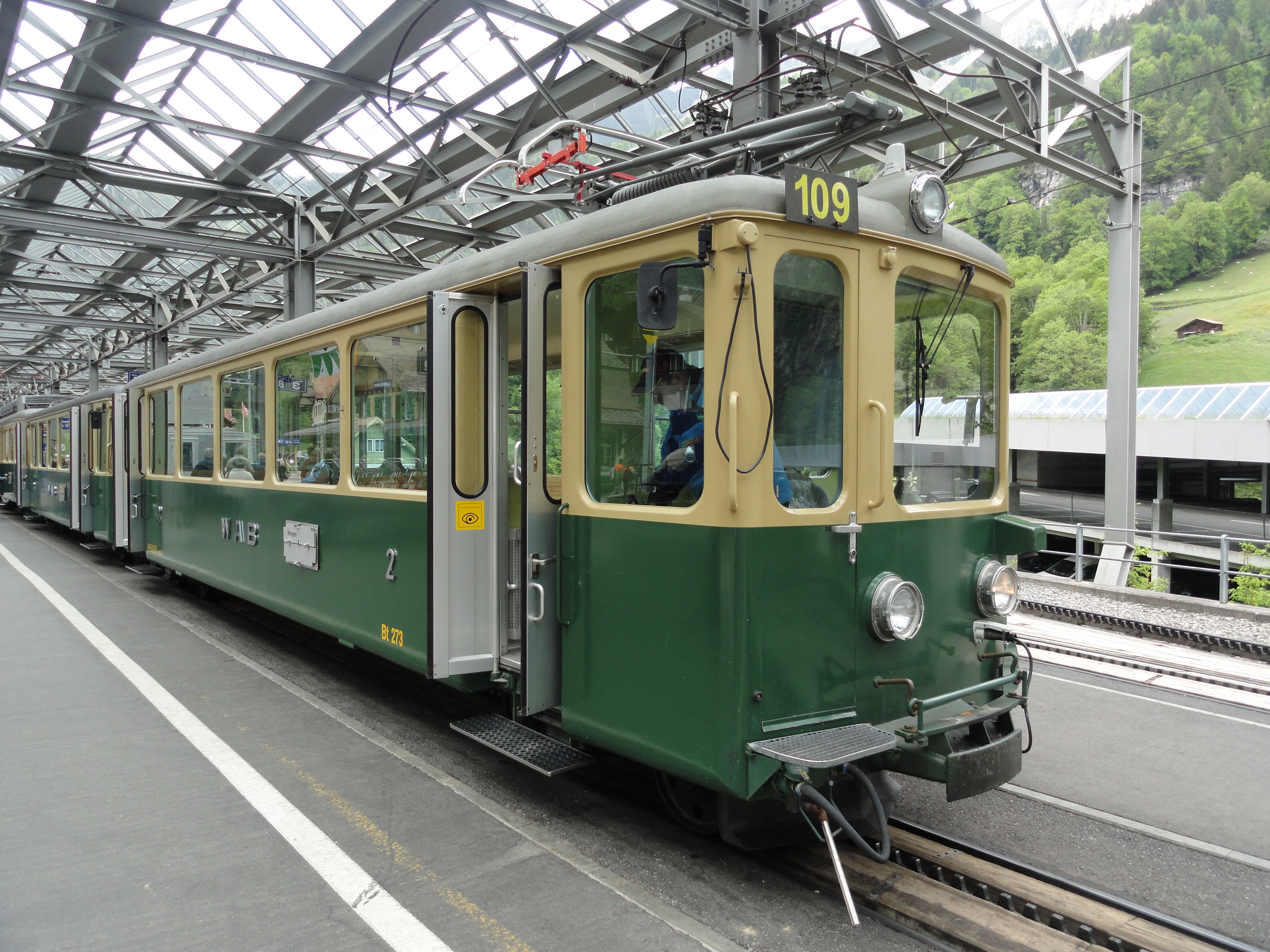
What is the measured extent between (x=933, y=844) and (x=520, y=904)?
1824 mm

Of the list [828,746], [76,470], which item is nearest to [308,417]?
[828,746]

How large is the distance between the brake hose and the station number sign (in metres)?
2.07

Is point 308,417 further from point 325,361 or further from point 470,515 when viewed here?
point 470,515

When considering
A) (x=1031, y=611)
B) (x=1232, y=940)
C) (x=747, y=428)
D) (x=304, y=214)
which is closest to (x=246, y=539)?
(x=747, y=428)

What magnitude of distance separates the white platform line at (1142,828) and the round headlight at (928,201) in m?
2.44

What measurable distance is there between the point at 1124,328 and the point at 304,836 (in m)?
13.2

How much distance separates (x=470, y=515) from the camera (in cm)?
477

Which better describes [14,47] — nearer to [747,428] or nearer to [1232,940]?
[747,428]

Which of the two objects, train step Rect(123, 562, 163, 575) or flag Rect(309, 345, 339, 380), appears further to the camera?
train step Rect(123, 562, 163, 575)

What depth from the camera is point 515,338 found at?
16.5 feet

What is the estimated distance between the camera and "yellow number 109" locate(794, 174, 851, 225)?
3.50 meters

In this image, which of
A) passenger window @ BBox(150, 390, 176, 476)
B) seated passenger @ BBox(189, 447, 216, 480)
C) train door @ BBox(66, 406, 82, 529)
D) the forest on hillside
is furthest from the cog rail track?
the forest on hillside

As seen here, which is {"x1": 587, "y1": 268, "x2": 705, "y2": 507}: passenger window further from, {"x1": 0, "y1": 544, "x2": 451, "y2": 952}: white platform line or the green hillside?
the green hillside

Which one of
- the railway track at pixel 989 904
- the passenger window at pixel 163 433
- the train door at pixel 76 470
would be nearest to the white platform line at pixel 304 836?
the railway track at pixel 989 904
